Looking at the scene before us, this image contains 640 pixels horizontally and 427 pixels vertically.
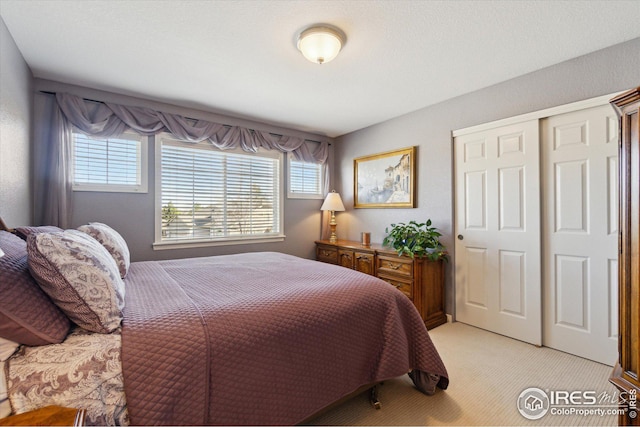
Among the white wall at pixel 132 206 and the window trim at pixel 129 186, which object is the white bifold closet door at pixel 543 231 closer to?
the white wall at pixel 132 206

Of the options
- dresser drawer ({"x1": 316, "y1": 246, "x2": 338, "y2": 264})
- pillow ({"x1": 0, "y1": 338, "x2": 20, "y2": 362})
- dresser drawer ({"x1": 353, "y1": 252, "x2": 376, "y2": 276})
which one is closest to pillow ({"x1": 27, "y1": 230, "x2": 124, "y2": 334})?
pillow ({"x1": 0, "y1": 338, "x2": 20, "y2": 362})

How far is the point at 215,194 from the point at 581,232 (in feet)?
12.4

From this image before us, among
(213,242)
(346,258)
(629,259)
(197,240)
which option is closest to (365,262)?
(346,258)

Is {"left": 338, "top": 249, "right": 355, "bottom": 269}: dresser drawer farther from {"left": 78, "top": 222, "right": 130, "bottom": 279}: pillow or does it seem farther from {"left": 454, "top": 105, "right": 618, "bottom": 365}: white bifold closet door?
{"left": 78, "top": 222, "right": 130, "bottom": 279}: pillow

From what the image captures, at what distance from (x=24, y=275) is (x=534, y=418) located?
2605 mm

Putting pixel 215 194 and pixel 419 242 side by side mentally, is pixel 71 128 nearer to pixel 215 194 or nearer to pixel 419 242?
pixel 215 194

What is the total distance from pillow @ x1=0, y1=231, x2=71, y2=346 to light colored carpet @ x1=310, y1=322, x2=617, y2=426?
1375 mm

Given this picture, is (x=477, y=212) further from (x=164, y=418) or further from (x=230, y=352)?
(x=164, y=418)

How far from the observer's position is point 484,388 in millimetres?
1883

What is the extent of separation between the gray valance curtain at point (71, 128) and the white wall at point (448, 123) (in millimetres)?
2096

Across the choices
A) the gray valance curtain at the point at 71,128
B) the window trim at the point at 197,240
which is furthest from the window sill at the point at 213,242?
the gray valance curtain at the point at 71,128

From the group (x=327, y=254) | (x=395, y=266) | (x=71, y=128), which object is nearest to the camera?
(x=71, y=128)

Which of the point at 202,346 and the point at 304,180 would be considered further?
the point at 304,180

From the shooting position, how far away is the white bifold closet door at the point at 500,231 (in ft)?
8.27
